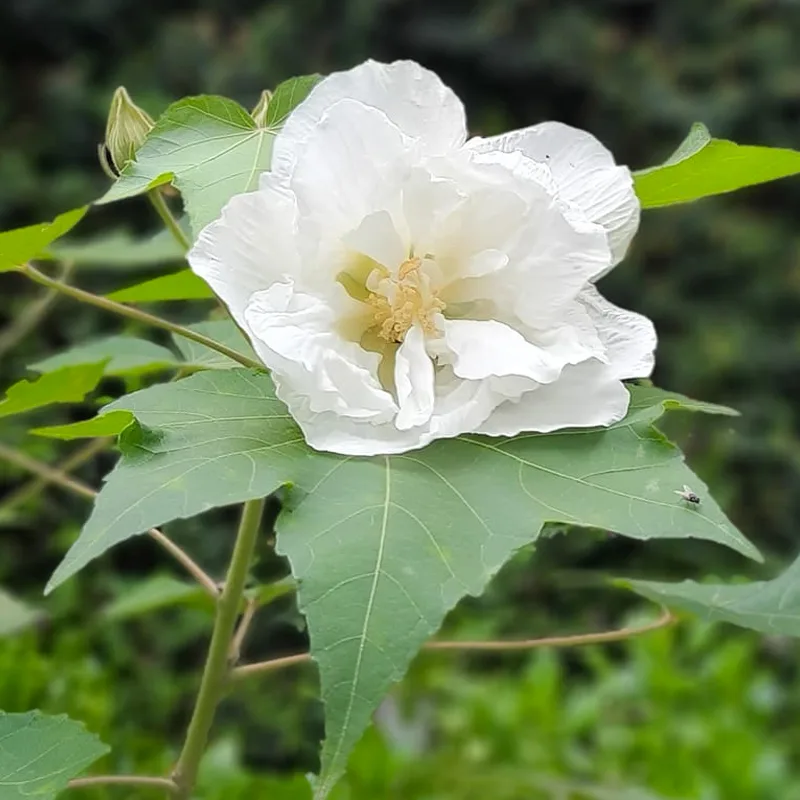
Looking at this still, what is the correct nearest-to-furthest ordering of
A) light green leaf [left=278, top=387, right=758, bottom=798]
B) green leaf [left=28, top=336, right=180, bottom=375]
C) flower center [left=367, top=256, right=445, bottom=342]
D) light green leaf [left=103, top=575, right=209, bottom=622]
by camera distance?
light green leaf [left=278, top=387, right=758, bottom=798]
flower center [left=367, top=256, right=445, bottom=342]
green leaf [left=28, top=336, right=180, bottom=375]
light green leaf [left=103, top=575, right=209, bottom=622]

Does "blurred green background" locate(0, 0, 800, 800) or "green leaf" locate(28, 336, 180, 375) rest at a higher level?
"green leaf" locate(28, 336, 180, 375)

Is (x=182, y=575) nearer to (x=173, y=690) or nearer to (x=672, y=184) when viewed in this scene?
(x=173, y=690)

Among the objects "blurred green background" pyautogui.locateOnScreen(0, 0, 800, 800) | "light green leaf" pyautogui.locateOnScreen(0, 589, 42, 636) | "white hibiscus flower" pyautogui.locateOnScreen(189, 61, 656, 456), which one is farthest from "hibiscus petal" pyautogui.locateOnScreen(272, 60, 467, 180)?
"blurred green background" pyautogui.locateOnScreen(0, 0, 800, 800)

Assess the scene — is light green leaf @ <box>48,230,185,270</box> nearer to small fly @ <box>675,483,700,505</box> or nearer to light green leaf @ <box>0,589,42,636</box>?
light green leaf @ <box>0,589,42,636</box>

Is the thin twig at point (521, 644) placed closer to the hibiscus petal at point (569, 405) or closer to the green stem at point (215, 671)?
the green stem at point (215, 671)

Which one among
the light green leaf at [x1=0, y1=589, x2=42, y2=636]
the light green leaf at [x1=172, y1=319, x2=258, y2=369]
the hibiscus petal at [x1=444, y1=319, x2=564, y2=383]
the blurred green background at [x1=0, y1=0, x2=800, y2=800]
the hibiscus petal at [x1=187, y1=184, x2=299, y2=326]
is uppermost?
the hibiscus petal at [x1=187, y1=184, x2=299, y2=326]

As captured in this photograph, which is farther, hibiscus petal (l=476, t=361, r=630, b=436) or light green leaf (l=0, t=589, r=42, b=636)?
light green leaf (l=0, t=589, r=42, b=636)

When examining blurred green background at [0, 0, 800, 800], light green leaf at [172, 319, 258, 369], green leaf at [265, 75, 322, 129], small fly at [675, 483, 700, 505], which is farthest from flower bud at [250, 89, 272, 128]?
blurred green background at [0, 0, 800, 800]

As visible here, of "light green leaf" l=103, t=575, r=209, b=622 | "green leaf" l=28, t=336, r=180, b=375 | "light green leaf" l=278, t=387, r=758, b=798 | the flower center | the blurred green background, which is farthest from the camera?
the blurred green background

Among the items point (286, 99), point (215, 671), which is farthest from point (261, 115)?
point (215, 671)

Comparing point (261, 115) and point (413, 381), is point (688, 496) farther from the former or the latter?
point (261, 115)
